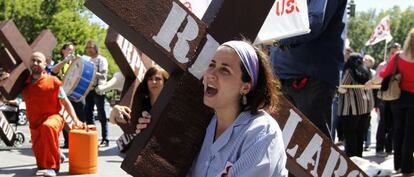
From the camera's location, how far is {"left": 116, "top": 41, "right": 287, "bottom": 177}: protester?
223 centimetres

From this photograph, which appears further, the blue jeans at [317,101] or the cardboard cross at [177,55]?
the blue jeans at [317,101]

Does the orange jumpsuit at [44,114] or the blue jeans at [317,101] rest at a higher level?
the blue jeans at [317,101]

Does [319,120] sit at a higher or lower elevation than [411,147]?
higher

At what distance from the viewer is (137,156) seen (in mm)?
2225

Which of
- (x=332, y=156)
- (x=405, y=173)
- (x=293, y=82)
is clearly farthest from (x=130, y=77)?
(x=332, y=156)

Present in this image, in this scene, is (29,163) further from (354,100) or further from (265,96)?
(265,96)

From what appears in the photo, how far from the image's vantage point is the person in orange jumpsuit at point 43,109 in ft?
23.8

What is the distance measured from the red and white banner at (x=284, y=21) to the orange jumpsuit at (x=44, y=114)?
4.94 meters

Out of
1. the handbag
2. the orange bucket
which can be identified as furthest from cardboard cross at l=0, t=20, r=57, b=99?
the handbag

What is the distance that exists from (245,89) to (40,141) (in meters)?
5.46

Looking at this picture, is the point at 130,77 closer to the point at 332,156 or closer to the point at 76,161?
the point at 76,161

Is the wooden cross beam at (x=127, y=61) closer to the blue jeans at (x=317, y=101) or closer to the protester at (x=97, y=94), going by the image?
the protester at (x=97, y=94)

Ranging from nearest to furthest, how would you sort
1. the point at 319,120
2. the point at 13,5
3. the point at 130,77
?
1. the point at 319,120
2. the point at 130,77
3. the point at 13,5

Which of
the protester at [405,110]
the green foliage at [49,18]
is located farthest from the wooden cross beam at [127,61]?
the green foliage at [49,18]
